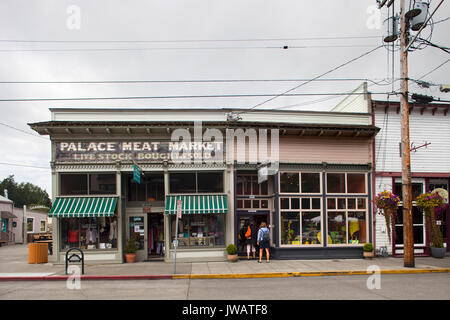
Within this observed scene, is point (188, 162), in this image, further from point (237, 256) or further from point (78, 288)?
point (78, 288)

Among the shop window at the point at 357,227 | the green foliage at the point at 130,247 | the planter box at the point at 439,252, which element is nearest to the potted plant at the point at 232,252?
the green foliage at the point at 130,247

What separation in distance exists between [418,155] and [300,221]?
278 inches

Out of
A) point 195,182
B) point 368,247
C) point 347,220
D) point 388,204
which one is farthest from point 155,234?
point 388,204

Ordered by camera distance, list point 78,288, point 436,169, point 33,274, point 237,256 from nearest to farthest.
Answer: point 78,288 → point 33,274 → point 237,256 → point 436,169

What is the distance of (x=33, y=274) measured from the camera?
45.3 feet

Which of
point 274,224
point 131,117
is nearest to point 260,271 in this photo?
point 274,224

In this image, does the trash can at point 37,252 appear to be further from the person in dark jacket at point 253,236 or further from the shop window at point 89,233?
the person in dark jacket at point 253,236

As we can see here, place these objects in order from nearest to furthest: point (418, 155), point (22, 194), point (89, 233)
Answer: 1. point (89, 233)
2. point (418, 155)
3. point (22, 194)

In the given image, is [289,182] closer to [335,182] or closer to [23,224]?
[335,182]

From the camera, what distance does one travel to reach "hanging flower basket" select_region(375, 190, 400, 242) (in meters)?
16.4

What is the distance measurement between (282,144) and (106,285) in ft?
32.9

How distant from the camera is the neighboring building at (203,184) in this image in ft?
55.4

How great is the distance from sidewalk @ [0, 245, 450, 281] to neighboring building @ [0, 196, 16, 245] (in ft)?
67.8

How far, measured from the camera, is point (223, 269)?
1470 cm
